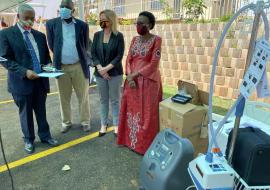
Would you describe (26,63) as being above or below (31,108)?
above

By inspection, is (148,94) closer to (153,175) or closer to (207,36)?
(153,175)

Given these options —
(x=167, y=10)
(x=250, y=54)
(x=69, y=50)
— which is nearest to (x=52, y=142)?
(x=69, y=50)

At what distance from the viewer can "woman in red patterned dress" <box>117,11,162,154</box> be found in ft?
9.35

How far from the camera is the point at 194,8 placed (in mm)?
6164

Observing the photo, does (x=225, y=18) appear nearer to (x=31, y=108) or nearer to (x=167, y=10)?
(x=167, y=10)

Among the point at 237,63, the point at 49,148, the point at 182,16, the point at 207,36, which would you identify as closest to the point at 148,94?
the point at 49,148

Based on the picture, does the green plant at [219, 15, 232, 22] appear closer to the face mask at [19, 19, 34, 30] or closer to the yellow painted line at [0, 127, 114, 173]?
the yellow painted line at [0, 127, 114, 173]

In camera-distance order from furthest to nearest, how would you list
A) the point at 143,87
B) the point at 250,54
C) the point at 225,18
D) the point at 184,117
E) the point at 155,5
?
the point at 155,5, the point at 225,18, the point at 143,87, the point at 184,117, the point at 250,54

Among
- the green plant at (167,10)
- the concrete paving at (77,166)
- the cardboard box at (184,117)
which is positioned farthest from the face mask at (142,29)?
the green plant at (167,10)

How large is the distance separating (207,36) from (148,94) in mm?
2974

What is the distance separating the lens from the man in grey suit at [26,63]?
2.80m

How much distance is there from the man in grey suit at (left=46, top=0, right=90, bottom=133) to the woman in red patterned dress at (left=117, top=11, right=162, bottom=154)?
0.77 metres

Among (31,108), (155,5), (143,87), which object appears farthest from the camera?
(155,5)

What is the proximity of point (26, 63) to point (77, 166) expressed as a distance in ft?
4.39
